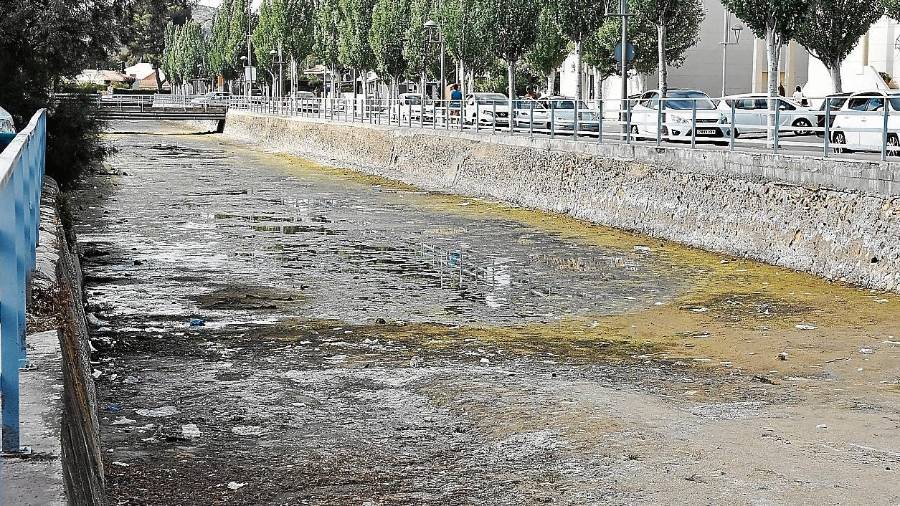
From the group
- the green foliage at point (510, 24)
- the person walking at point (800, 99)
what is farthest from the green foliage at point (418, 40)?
the person walking at point (800, 99)

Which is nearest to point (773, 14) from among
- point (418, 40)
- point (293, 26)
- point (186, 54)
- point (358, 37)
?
point (418, 40)

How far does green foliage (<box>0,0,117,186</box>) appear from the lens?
24.2m

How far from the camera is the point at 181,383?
35.6 ft

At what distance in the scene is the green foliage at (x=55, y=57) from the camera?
24219 millimetres

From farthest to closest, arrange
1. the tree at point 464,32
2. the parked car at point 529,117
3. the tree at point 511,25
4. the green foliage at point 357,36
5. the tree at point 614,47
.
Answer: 1. the green foliage at point 357,36
2. the tree at point 614,47
3. the tree at point 464,32
4. the tree at point 511,25
5. the parked car at point 529,117

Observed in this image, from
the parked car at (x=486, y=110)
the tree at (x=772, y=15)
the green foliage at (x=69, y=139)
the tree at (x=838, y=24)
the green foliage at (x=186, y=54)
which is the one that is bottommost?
the green foliage at (x=69, y=139)

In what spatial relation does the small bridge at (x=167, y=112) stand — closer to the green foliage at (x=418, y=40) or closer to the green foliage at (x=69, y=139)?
the green foliage at (x=418, y=40)

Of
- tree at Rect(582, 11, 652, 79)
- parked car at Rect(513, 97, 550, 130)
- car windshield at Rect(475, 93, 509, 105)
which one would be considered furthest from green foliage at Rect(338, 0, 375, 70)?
parked car at Rect(513, 97, 550, 130)

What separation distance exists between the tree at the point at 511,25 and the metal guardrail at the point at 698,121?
2.25 m

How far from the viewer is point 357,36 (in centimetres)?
6944

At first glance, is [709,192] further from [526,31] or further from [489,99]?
[526,31]

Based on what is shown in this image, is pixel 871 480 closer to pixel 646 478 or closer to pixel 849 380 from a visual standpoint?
pixel 646 478

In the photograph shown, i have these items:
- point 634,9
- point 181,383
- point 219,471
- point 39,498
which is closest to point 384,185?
point 634,9

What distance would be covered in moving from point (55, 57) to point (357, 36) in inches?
1791
